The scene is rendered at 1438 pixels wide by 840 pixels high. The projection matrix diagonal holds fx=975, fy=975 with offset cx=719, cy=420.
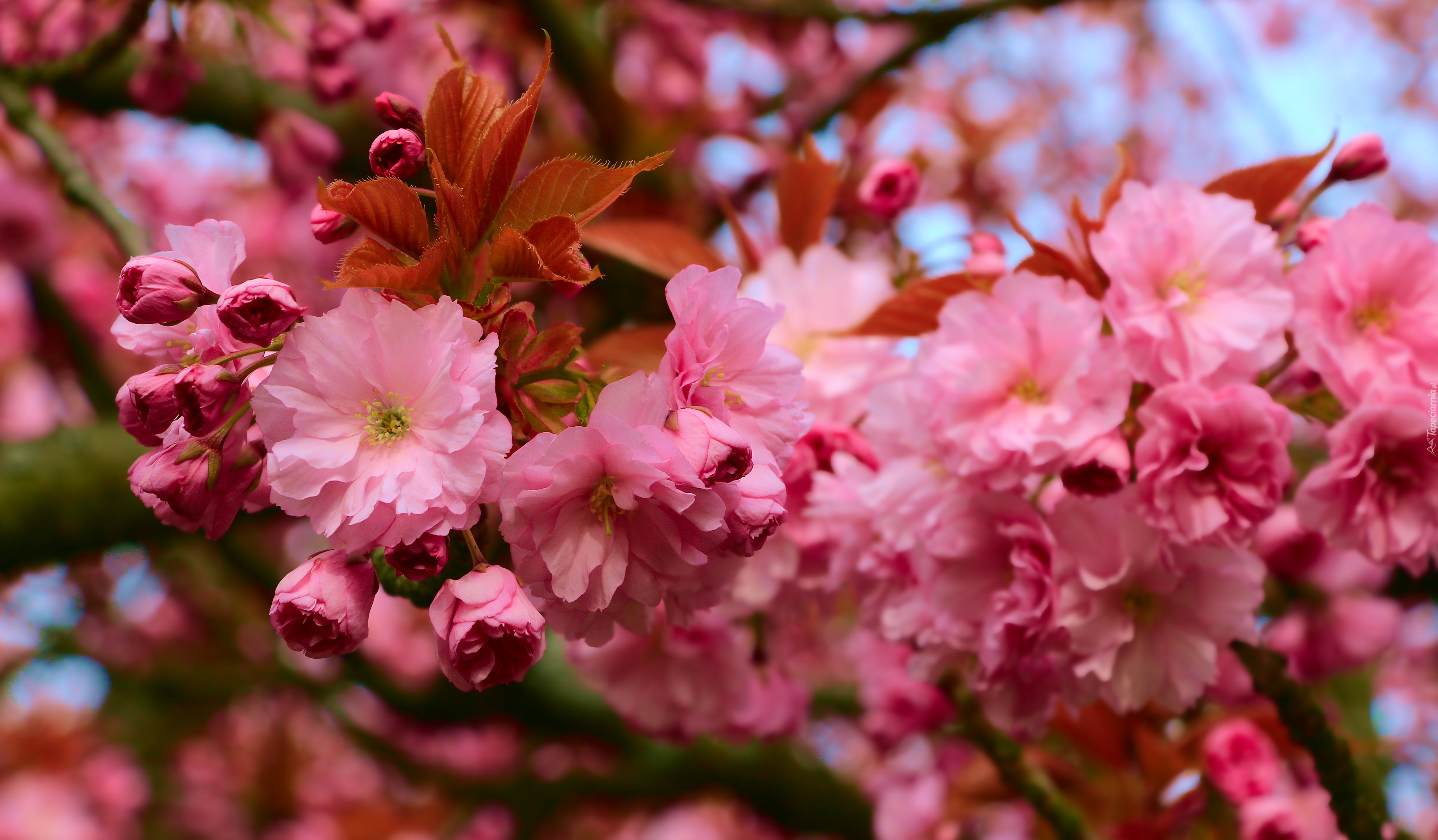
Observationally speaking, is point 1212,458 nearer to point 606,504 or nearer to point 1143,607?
point 1143,607

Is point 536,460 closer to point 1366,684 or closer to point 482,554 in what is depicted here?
point 482,554

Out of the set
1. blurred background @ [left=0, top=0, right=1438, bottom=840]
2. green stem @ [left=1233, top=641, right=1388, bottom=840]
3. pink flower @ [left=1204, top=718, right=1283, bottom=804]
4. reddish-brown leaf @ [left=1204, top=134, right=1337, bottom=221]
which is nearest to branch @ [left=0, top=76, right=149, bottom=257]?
blurred background @ [left=0, top=0, right=1438, bottom=840]

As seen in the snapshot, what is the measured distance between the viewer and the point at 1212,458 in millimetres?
1034

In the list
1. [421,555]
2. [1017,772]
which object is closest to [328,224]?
[421,555]

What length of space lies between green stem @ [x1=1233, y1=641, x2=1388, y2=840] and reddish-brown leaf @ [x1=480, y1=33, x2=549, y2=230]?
107cm

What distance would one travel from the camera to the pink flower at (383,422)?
0.74 m

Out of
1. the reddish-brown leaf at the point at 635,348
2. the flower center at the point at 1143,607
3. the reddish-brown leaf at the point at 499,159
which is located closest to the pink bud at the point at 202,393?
the reddish-brown leaf at the point at 499,159

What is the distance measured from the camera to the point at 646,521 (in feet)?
2.70

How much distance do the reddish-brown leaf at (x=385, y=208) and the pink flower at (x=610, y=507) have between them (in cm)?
23

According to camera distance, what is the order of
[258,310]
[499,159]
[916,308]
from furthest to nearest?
[916,308], [499,159], [258,310]

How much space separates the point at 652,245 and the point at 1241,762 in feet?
3.98

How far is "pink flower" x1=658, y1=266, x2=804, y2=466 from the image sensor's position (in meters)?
0.82

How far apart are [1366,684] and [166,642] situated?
15.5ft

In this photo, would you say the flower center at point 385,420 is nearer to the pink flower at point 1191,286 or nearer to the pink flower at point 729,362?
the pink flower at point 729,362
